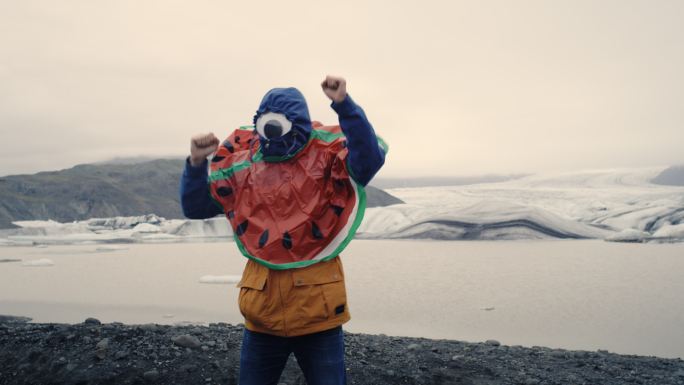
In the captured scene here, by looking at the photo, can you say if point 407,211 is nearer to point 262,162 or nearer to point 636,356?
point 636,356

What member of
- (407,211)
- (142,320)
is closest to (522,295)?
(142,320)

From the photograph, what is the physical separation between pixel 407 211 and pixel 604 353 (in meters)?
16.6

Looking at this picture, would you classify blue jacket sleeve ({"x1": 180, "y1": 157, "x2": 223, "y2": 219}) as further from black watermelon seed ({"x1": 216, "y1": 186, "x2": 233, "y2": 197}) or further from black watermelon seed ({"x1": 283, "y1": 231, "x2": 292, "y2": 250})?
black watermelon seed ({"x1": 283, "y1": 231, "x2": 292, "y2": 250})

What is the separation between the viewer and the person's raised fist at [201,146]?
212 centimetres

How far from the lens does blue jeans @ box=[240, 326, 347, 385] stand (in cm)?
204

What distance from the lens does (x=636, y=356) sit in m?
4.61

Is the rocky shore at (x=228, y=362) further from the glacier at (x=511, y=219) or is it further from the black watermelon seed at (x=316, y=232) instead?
the glacier at (x=511, y=219)

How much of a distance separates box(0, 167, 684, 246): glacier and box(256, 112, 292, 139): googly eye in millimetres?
15174

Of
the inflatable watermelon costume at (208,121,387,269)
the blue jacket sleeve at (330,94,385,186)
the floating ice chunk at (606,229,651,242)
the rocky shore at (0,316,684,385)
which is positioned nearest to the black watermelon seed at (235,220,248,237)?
the inflatable watermelon costume at (208,121,387,269)

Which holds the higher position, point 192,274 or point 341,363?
point 341,363

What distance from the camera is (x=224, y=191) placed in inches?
88.0

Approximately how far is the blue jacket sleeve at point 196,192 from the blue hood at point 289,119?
0.27 metres

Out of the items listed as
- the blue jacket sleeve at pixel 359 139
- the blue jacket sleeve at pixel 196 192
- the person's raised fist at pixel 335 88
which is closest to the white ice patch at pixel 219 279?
the blue jacket sleeve at pixel 196 192

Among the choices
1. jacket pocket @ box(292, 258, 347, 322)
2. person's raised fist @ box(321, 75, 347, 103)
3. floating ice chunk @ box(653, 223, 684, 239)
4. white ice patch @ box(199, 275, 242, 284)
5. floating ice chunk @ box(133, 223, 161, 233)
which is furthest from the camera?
floating ice chunk @ box(133, 223, 161, 233)
